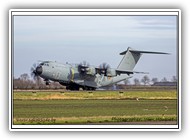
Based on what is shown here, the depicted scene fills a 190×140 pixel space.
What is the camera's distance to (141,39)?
1200 centimetres

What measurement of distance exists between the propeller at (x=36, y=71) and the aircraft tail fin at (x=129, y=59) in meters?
1.45

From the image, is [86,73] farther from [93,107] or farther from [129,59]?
[129,59]

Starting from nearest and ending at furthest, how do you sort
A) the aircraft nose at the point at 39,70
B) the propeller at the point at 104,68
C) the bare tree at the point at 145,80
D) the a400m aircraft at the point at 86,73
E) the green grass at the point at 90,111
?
the green grass at the point at 90,111, the aircraft nose at the point at 39,70, the bare tree at the point at 145,80, the a400m aircraft at the point at 86,73, the propeller at the point at 104,68

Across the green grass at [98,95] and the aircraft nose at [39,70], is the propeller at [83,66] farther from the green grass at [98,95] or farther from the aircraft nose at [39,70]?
the aircraft nose at [39,70]

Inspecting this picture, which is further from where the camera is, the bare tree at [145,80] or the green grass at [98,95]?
the green grass at [98,95]

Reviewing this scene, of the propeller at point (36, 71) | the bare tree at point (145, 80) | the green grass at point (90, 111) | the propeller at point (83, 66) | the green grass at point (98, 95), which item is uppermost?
the propeller at point (83, 66)

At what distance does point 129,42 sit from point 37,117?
6.74 ft

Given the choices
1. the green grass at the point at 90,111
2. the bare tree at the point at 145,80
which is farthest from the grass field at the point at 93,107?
the bare tree at the point at 145,80

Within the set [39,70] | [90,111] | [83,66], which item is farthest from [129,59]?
[39,70]

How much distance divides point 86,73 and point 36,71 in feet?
4.59

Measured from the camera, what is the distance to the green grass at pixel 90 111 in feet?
38.4
